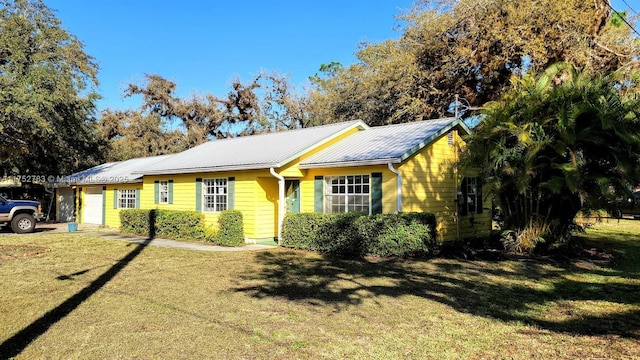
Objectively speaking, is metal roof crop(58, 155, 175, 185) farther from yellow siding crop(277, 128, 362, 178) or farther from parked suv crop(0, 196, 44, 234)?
yellow siding crop(277, 128, 362, 178)

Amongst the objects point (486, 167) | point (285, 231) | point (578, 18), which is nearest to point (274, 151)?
point (285, 231)

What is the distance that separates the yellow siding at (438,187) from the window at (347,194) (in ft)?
4.06

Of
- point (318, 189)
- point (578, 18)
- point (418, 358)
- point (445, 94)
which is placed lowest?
point (418, 358)

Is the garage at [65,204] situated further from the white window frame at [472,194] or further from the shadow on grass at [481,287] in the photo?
the white window frame at [472,194]

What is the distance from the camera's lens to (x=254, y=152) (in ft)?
52.7

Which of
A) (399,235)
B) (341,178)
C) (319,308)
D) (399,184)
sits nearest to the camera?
(319,308)

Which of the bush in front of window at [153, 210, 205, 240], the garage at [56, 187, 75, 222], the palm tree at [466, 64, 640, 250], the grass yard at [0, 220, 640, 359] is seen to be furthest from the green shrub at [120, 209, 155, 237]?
the palm tree at [466, 64, 640, 250]

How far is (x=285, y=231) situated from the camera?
13039 mm

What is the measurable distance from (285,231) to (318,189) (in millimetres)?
1822

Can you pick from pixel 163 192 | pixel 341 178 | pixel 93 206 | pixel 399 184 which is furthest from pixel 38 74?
pixel 399 184

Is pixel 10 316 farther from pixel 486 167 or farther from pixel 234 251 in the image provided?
pixel 486 167

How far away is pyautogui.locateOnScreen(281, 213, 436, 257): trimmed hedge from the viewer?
10805mm

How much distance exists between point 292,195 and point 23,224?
12412mm

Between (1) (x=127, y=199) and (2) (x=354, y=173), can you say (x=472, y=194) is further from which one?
(1) (x=127, y=199)
